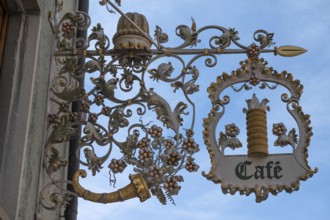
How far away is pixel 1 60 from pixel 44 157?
68 centimetres

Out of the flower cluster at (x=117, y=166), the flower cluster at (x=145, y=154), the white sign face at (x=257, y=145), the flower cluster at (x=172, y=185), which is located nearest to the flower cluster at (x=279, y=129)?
the white sign face at (x=257, y=145)

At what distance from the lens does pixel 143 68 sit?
477cm

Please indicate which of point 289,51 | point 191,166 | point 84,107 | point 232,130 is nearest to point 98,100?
point 84,107

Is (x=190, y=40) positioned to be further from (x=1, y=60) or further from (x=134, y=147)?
(x=1, y=60)

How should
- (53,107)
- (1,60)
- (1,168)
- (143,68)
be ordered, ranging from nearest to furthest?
1. (1,168)
2. (1,60)
3. (143,68)
4. (53,107)

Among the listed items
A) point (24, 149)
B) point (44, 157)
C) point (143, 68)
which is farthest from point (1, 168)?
point (143, 68)

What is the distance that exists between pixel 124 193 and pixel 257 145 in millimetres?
876

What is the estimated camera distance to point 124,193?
436 cm

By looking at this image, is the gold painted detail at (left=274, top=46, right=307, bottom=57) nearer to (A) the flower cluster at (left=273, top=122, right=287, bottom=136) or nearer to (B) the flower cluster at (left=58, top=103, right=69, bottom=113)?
(A) the flower cluster at (left=273, top=122, right=287, bottom=136)

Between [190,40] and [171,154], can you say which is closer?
[171,154]

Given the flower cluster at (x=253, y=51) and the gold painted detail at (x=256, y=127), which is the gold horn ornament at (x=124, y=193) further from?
the flower cluster at (x=253, y=51)

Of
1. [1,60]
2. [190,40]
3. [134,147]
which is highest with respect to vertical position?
[190,40]

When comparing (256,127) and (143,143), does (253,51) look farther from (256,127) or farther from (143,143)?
(143,143)

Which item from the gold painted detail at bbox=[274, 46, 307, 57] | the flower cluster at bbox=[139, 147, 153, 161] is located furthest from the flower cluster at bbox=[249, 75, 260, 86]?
the flower cluster at bbox=[139, 147, 153, 161]
